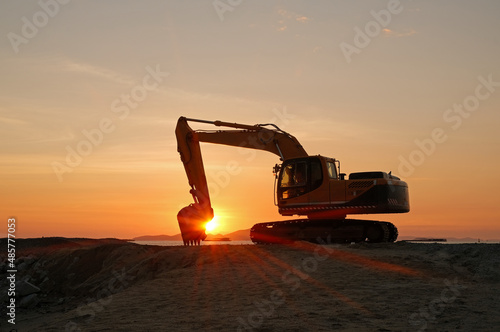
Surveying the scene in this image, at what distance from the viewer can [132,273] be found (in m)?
20.4

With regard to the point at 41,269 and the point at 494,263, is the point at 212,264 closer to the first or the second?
the point at 494,263

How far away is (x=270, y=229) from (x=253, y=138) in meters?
4.81

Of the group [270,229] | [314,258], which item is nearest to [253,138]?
[270,229]

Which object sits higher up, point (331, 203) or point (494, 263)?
point (331, 203)

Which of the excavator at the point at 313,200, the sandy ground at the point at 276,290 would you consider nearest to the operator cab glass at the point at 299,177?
the excavator at the point at 313,200

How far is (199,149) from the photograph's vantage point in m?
26.5

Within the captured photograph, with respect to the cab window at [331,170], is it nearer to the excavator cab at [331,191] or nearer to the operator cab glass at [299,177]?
the excavator cab at [331,191]

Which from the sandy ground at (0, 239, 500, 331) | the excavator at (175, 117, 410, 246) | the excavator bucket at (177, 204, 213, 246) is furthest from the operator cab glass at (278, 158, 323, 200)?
the excavator bucket at (177, 204, 213, 246)

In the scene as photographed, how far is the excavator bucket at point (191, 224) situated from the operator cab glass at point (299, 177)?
13.2 ft

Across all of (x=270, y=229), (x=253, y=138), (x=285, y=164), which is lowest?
(x=270, y=229)

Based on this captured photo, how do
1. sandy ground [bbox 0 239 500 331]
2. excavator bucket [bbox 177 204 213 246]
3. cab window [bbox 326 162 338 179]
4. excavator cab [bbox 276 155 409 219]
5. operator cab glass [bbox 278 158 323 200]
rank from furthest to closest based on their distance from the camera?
cab window [bbox 326 162 338 179]
operator cab glass [bbox 278 158 323 200]
excavator bucket [bbox 177 204 213 246]
excavator cab [bbox 276 155 409 219]
sandy ground [bbox 0 239 500 331]

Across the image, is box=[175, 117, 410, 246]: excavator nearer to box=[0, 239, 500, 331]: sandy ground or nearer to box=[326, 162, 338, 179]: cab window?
Result: box=[326, 162, 338, 179]: cab window

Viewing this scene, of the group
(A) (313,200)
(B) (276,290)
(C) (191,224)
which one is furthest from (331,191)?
(B) (276,290)

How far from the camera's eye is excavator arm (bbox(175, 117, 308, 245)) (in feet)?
80.5
